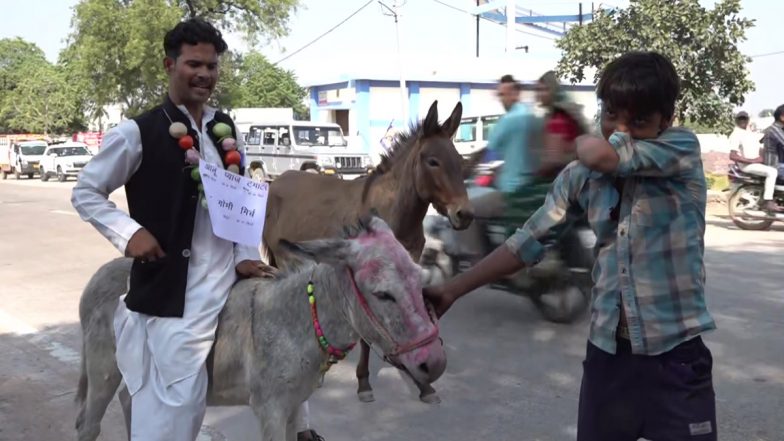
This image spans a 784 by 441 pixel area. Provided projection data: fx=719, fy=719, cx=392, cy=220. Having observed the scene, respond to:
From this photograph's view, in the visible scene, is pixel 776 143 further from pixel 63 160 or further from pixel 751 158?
pixel 63 160

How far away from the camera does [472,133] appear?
19.0 metres

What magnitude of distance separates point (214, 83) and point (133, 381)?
126 cm

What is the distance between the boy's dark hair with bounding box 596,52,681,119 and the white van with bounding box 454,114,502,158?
15.5 m

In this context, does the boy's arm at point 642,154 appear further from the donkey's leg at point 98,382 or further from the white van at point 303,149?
the white van at point 303,149

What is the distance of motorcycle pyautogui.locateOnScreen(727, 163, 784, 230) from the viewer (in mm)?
11930

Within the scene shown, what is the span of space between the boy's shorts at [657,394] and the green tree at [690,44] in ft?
46.3

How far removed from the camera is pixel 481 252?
23.7 ft

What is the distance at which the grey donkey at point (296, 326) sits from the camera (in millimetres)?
2381

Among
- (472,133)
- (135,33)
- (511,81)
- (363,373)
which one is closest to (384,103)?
(135,33)

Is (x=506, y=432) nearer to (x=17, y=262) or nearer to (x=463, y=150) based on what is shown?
(x=17, y=262)

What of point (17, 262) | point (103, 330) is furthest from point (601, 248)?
point (17, 262)

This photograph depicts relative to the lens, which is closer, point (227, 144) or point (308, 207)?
point (227, 144)

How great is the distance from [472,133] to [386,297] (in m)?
16.9

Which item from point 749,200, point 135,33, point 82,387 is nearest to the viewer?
point 82,387
